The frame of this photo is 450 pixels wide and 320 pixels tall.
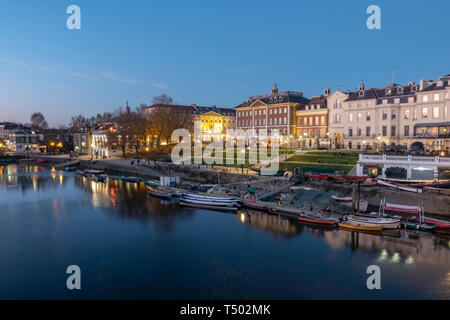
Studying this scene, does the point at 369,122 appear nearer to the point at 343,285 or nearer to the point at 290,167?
the point at 290,167

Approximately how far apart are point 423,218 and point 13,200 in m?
40.8

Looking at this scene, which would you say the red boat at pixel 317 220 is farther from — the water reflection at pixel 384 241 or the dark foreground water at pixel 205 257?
the dark foreground water at pixel 205 257

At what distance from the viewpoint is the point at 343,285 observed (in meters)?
15.5

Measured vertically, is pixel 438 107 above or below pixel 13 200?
above

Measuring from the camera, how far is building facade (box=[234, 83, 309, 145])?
64688mm

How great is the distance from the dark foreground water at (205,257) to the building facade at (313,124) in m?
36.3

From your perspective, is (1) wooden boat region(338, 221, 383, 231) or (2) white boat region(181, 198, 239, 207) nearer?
(1) wooden boat region(338, 221, 383, 231)

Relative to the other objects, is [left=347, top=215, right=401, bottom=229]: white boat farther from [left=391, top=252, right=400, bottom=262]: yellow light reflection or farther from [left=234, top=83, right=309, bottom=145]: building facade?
[left=234, top=83, right=309, bottom=145]: building facade

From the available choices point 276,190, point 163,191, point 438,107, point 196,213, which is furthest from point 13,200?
point 438,107

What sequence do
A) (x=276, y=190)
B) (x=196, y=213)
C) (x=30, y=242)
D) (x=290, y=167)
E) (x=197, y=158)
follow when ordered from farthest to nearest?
1. (x=197, y=158)
2. (x=290, y=167)
3. (x=276, y=190)
4. (x=196, y=213)
5. (x=30, y=242)

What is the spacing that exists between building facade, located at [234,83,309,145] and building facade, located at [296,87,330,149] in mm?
1476

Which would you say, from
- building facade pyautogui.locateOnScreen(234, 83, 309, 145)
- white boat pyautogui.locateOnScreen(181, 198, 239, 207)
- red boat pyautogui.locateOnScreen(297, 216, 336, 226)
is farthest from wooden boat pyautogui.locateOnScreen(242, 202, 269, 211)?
building facade pyautogui.locateOnScreen(234, 83, 309, 145)

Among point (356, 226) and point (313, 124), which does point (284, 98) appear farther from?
point (356, 226)

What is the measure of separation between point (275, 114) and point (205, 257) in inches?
2037
